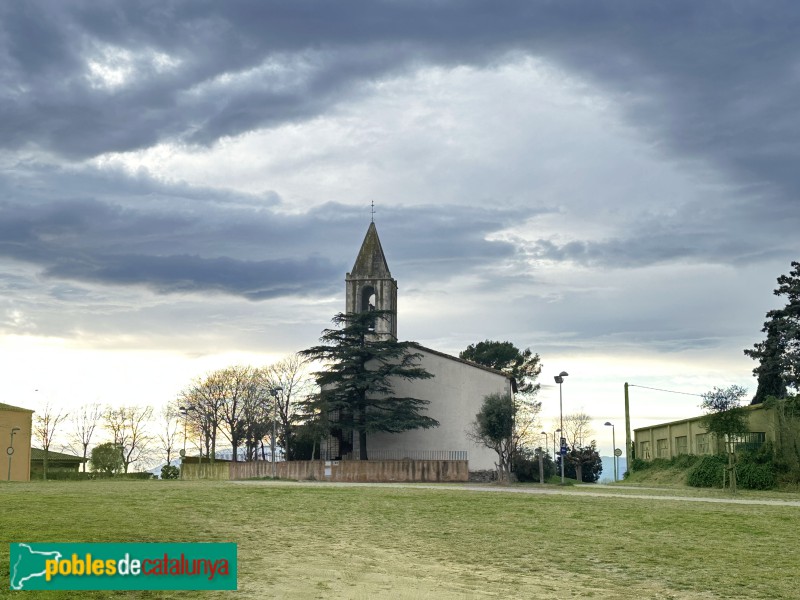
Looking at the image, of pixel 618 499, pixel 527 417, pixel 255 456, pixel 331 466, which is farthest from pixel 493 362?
pixel 618 499

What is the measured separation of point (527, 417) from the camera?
100750 millimetres

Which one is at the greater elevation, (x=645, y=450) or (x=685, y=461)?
(x=645, y=450)

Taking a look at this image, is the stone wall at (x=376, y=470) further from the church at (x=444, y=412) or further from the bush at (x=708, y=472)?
the bush at (x=708, y=472)

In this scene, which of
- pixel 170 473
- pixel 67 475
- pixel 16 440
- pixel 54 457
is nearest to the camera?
pixel 170 473

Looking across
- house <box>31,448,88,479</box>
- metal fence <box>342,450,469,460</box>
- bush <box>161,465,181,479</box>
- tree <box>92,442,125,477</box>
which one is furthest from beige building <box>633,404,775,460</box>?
house <box>31,448,88,479</box>

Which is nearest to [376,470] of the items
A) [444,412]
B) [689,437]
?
[444,412]

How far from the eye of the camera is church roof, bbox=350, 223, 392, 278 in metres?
76.8

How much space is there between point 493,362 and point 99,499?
277 feet

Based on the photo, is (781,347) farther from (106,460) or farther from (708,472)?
(106,460)

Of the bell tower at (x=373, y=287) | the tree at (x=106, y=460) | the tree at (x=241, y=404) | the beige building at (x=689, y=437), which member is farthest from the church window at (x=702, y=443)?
the tree at (x=106, y=460)

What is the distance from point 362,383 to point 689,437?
76.8ft

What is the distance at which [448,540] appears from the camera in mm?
19062

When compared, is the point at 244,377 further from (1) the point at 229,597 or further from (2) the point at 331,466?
(1) the point at 229,597

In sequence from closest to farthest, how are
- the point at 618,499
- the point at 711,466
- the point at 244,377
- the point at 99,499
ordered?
the point at 99,499 → the point at 618,499 → the point at 711,466 → the point at 244,377
